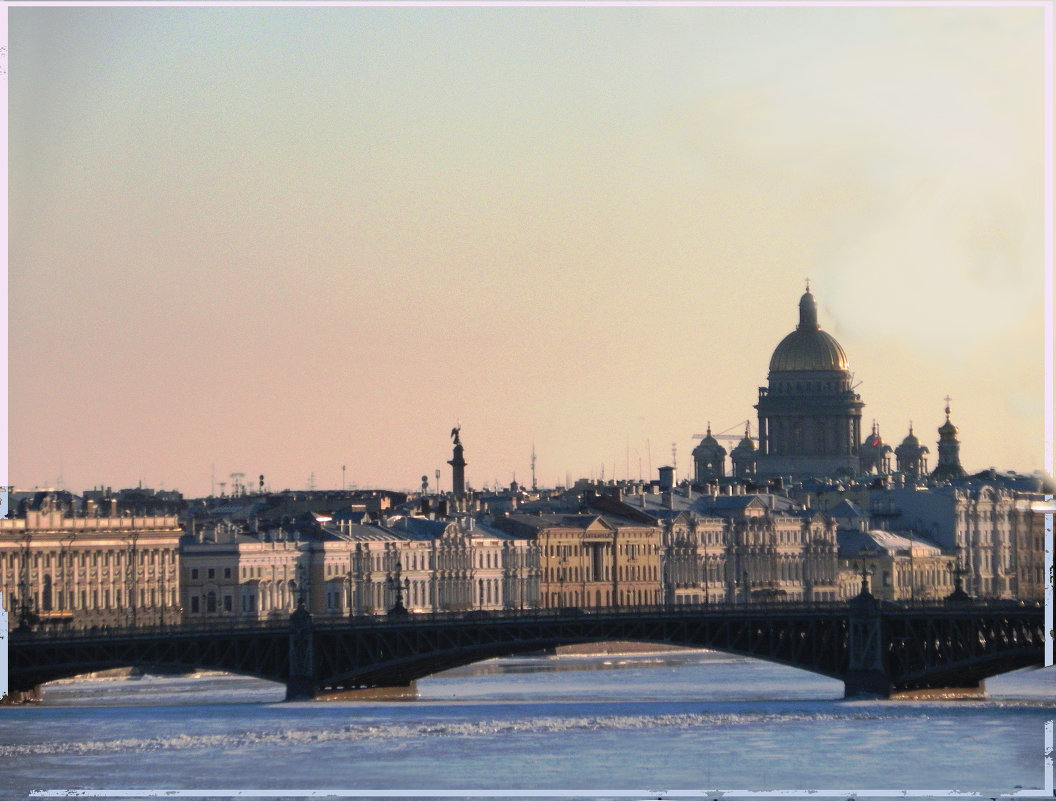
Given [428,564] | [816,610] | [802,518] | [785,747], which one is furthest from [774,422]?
[785,747]

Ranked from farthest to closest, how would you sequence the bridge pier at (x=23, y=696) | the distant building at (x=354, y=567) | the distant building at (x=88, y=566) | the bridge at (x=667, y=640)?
the distant building at (x=354, y=567) < the distant building at (x=88, y=566) < the bridge at (x=667, y=640) < the bridge pier at (x=23, y=696)

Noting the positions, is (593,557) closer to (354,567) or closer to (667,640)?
(354,567)

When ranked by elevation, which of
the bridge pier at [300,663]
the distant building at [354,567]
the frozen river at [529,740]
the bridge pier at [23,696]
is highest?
the distant building at [354,567]

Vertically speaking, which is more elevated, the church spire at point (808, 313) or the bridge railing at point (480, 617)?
the church spire at point (808, 313)

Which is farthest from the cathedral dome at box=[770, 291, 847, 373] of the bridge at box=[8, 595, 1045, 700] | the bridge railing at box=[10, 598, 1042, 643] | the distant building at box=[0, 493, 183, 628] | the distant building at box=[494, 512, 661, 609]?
the bridge at box=[8, 595, 1045, 700]

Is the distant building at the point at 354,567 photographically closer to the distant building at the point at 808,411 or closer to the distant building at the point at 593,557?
the distant building at the point at 593,557

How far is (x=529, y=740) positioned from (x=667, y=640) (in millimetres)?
9326

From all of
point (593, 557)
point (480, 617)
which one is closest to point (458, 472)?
point (593, 557)

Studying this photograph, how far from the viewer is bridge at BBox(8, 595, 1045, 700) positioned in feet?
182

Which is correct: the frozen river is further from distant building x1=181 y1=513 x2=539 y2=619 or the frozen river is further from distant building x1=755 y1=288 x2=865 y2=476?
distant building x1=755 y1=288 x2=865 y2=476

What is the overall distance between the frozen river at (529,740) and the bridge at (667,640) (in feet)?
2.00

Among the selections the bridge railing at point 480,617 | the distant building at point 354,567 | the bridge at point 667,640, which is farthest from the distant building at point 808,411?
the bridge at point 667,640

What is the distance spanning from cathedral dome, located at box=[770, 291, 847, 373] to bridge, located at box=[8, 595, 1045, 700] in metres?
60.7

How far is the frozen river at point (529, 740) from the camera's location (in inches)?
1721
